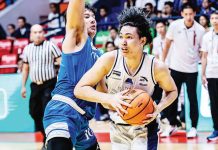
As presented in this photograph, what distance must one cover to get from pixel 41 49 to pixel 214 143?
2.91m

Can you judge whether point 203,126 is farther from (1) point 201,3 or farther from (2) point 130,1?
(2) point 130,1

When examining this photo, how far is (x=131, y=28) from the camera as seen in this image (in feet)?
13.0

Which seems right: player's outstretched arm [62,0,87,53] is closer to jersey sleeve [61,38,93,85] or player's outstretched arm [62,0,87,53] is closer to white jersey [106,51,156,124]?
jersey sleeve [61,38,93,85]

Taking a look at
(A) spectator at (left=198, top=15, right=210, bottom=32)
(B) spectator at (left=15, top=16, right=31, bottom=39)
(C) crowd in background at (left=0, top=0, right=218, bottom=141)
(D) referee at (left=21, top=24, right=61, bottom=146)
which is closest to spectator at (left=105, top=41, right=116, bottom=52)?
(C) crowd in background at (left=0, top=0, right=218, bottom=141)

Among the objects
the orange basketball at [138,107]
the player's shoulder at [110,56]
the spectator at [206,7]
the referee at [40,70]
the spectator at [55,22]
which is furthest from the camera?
the spectator at [55,22]

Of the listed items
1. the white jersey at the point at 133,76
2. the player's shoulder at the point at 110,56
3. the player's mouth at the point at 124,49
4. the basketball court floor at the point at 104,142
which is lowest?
the basketball court floor at the point at 104,142

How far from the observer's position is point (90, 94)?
3.82 meters

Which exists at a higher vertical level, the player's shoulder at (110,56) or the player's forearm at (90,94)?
the player's shoulder at (110,56)

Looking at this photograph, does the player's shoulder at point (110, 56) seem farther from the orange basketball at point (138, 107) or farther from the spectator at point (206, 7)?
the spectator at point (206, 7)

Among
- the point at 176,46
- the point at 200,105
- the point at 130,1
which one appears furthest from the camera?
the point at 130,1

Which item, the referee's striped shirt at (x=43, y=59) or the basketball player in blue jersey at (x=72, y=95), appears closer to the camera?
the basketball player in blue jersey at (x=72, y=95)

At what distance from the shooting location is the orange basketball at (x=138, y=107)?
12.2 feet

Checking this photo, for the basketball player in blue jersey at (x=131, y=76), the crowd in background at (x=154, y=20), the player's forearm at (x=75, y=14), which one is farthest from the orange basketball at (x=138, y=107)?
the crowd in background at (x=154, y=20)

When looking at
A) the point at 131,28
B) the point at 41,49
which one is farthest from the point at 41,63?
the point at 131,28
